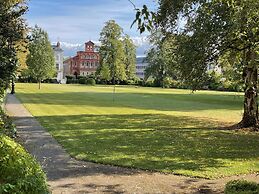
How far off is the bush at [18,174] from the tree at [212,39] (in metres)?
10.4

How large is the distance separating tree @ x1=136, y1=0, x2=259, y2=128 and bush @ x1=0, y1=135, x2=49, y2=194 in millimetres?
10395

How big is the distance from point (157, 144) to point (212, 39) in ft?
18.0

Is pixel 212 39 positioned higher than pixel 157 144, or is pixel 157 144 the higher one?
pixel 212 39

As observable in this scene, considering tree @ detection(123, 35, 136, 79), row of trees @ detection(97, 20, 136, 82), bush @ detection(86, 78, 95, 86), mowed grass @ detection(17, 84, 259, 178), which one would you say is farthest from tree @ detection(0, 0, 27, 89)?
tree @ detection(123, 35, 136, 79)

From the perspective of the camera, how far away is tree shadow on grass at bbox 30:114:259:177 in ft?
38.1

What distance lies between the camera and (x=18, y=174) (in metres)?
4.46

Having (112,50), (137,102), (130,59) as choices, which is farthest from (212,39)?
(130,59)

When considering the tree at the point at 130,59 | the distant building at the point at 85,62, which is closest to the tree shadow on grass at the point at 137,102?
the tree at the point at 130,59

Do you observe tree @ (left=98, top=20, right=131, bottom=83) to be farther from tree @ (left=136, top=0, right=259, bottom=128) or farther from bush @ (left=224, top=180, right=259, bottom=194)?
bush @ (left=224, top=180, right=259, bottom=194)

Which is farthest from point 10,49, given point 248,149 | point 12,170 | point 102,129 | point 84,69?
point 84,69

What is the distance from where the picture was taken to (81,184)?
907 centimetres

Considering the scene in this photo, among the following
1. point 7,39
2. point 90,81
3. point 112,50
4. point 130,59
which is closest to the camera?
point 7,39

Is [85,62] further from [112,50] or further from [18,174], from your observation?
[18,174]

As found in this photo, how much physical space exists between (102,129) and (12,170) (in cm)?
1475
